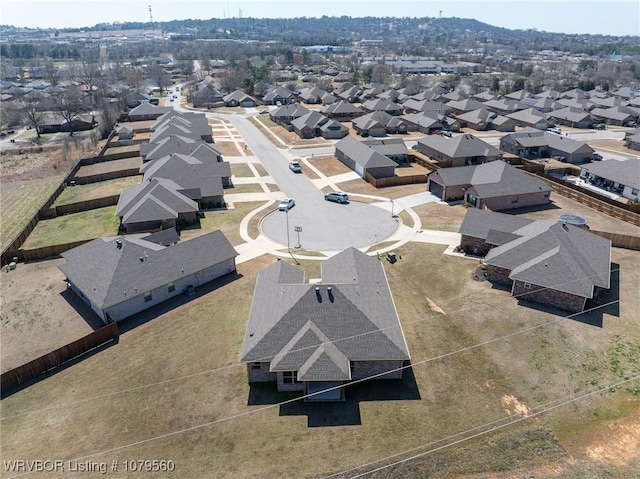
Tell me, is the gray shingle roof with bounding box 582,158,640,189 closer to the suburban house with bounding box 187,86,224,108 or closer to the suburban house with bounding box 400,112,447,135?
the suburban house with bounding box 400,112,447,135

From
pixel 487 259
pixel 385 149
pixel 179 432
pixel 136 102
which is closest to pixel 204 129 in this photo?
pixel 385 149

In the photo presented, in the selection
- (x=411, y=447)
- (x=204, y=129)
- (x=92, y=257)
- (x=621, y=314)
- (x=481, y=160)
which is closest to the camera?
(x=411, y=447)

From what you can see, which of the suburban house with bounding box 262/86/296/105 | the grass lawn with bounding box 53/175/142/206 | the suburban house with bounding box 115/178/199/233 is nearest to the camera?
the suburban house with bounding box 115/178/199/233

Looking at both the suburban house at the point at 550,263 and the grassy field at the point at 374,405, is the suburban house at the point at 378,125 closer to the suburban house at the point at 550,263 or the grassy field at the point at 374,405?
the suburban house at the point at 550,263

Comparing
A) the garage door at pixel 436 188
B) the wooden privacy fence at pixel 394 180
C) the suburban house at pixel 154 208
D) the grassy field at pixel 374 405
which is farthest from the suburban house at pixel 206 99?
the grassy field at pixel 374 405

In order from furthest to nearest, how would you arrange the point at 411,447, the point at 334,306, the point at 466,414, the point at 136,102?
the point at 136,102 < the point at 334,306 < the point at 466,414 < the point at 411,447

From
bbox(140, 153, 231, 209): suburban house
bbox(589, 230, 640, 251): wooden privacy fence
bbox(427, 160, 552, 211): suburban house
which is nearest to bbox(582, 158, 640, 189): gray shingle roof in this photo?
bbox(427, 160, 552, 211): suburban house

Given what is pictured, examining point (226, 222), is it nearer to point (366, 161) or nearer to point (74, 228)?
point (74, 228)

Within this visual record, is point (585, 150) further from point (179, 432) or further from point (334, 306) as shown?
point (179, 432)
